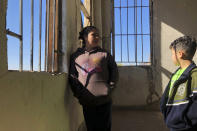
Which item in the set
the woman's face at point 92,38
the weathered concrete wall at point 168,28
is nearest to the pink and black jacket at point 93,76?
the woman's face at point 92,38

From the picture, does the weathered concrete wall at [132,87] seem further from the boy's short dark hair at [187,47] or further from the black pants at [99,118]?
the boy's short dark hair at [187,47]

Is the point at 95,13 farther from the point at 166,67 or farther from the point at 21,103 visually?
the point at 21,103

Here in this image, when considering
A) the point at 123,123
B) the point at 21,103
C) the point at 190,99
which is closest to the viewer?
the point at 21,103

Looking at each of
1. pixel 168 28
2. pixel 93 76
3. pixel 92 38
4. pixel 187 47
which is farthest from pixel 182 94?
pixel 168 28

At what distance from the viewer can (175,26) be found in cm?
566

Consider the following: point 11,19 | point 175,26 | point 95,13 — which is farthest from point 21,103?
point 175,26

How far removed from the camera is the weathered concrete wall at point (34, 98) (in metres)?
1.12

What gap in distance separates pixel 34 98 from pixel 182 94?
0.91 m

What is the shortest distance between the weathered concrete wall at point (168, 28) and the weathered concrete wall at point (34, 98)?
3601 millimetres

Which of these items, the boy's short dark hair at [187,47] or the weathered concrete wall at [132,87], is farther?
the weathered concrete wall at [132,87]

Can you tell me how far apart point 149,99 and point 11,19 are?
15.5 ft

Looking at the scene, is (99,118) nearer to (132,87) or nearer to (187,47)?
(187,47)

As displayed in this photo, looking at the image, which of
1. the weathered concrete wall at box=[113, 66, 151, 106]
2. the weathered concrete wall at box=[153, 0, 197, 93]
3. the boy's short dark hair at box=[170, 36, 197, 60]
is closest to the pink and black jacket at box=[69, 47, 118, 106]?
the boy's short dark hair at box=[170, 36, 197, 60]

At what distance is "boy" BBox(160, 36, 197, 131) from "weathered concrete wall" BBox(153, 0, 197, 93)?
164 inches
